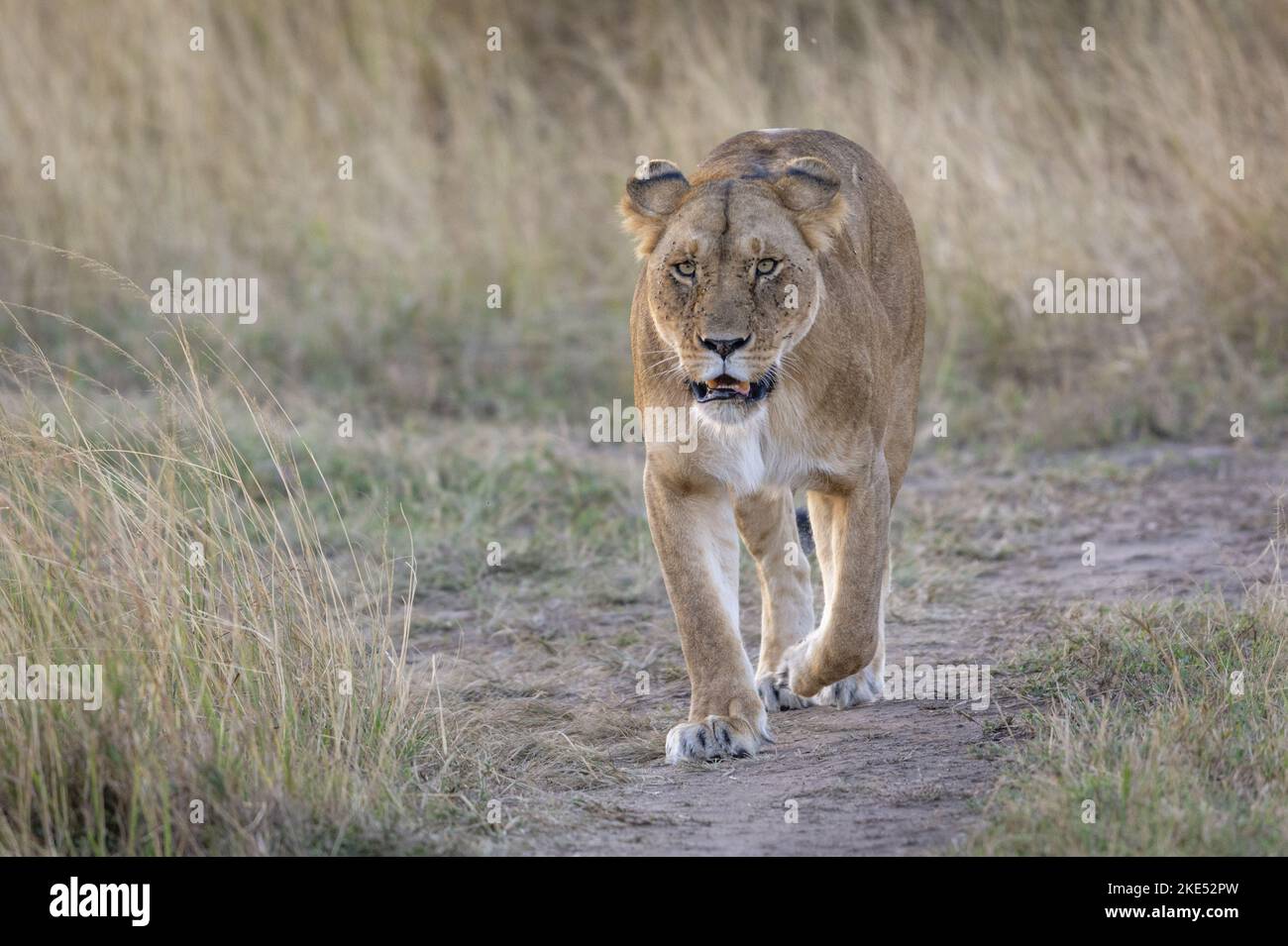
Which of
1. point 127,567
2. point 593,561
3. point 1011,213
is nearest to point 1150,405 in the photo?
point 1011,213

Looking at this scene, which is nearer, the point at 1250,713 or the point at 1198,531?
the point at 1250,713

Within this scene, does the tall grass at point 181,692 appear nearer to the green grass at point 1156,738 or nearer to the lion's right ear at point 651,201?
the lion's right ear at point 651,201

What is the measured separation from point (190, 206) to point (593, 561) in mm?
5450

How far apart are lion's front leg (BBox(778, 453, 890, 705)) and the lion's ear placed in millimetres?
729

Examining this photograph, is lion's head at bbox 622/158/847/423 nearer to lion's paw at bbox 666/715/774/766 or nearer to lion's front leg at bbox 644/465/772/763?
lion's front leg at bbox 644/465/772/763

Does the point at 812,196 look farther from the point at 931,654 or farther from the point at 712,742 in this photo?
the point at 931,654

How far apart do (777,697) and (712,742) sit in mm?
746

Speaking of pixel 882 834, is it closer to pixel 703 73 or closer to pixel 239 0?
pixel 703 73

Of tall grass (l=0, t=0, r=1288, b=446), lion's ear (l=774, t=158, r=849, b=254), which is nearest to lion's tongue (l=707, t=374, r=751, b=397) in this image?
lion's ear (l=774, t=158, r=849, b=254)

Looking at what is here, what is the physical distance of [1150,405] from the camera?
9.12m

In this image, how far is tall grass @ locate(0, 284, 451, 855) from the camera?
13.3 ft

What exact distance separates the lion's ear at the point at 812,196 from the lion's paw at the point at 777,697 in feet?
4.71

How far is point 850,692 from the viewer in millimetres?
5754

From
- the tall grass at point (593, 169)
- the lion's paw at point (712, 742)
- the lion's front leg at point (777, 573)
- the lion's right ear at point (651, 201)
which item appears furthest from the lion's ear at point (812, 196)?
the tall grass at point (593, 169)
